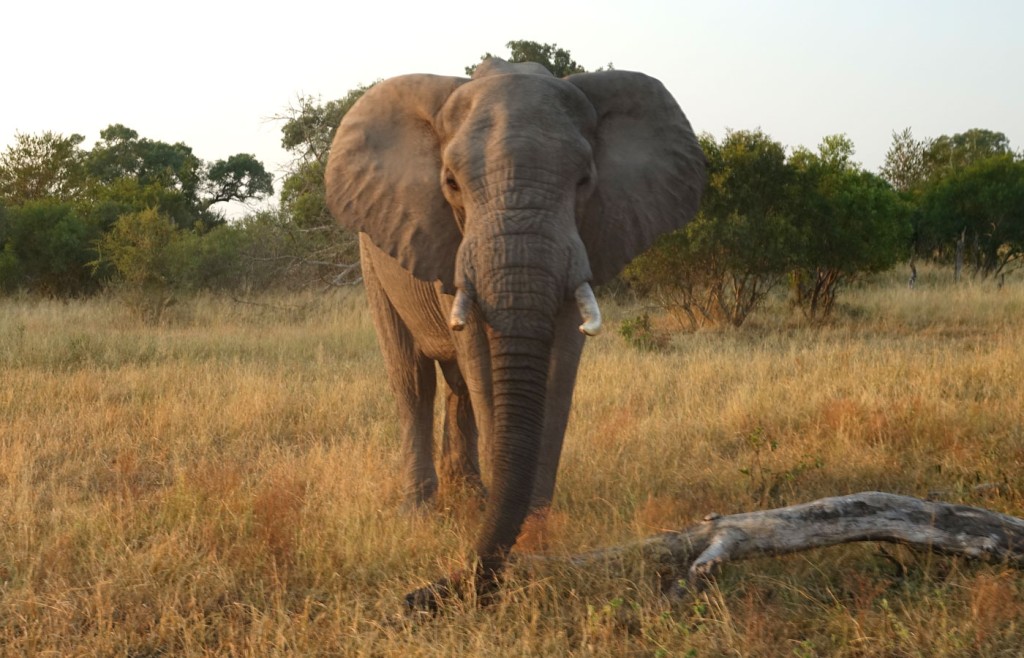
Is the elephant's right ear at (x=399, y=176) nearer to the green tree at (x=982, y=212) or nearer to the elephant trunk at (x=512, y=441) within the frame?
the elephant trunk at (x=512, y=441)

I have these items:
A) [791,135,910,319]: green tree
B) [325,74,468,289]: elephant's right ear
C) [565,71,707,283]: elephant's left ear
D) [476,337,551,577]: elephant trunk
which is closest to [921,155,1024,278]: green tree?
[791,135,910,319]: green tree

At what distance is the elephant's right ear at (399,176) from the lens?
4.66 m

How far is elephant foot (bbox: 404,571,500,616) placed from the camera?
3979mm

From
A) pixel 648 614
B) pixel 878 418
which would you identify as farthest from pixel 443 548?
pixel 878 418

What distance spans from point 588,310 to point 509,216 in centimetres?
48

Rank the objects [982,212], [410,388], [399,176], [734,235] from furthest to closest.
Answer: [982,212] → [734,235] → [410,388] → [399,176]

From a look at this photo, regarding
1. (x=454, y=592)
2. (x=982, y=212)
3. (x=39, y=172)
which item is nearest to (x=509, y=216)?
(x=454, y=592)

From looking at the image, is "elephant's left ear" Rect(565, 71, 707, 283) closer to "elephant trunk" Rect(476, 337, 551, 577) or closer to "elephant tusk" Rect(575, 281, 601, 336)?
"elephant tusk" Rect(575, 281, 601, 336)

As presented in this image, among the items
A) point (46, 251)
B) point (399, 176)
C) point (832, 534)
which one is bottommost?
point (832, 534)

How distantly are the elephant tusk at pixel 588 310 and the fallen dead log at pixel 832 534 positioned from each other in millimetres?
902

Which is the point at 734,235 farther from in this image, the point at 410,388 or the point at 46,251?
the point at 46,251

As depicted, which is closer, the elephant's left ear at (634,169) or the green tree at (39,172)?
the elephant's left ear at (634,169)

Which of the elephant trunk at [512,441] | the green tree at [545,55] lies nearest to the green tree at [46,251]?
the green tree at [545,55]

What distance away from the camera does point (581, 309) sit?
4195 millimetres
